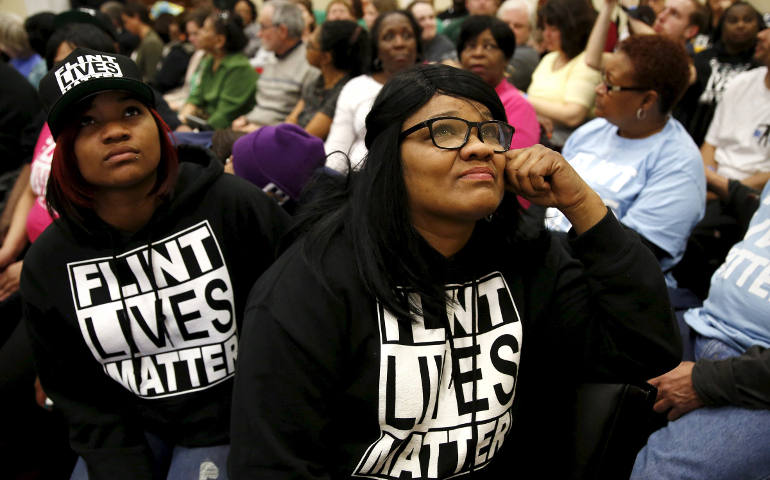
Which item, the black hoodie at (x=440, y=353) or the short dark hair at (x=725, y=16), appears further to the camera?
the short dark hair at (x=725, y=16)

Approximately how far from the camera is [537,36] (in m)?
5.04

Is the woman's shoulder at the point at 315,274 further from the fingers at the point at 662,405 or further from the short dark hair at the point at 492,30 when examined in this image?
the short dark hair at the point at 492,30

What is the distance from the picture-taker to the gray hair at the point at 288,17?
14.9ft

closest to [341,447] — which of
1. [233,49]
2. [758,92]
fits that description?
[758,92]

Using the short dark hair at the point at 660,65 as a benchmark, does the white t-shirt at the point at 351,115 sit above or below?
below

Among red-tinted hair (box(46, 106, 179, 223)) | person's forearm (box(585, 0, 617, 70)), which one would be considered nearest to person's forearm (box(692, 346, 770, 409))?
red-tinted hair (box(46, 106, 179, 223))

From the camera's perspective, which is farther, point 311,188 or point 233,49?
point 233,49

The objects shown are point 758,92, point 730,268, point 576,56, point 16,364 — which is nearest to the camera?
point 730,268

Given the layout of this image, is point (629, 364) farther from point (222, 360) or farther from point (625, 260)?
point (222, 360)

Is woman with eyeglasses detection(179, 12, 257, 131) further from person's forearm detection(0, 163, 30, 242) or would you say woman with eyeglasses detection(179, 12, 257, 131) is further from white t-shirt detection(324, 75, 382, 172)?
person's forearm detection(0, 163, 30, 242)

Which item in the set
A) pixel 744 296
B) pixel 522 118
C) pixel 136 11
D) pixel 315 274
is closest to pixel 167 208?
pixel 315 274

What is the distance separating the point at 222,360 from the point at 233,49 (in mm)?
3741

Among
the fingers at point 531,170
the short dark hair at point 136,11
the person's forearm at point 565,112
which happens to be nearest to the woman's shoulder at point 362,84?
the person's forearm at point 565,112

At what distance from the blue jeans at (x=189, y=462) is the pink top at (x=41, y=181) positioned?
1188 mm
